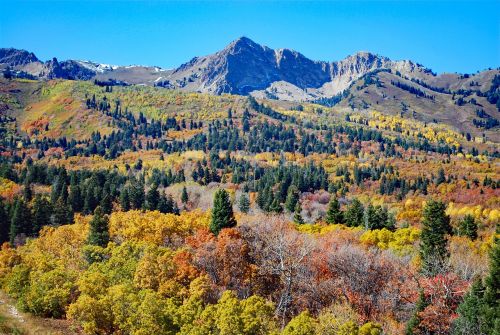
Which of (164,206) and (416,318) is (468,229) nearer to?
(416,318)

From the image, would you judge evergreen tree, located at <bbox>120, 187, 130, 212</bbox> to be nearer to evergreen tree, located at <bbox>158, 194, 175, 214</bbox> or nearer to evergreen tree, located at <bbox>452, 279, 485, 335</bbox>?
evergreen tree, located at <bbox>158, 194, 175, 214</bbox>

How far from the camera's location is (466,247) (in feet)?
290

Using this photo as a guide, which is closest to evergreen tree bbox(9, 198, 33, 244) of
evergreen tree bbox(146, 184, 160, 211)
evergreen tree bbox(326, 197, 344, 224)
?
evergreen tree bbox(146, 184, 160, 211)

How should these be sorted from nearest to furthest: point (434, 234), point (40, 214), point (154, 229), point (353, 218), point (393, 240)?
point (154, 229) < point (434, 234) < point (393, 240) < point (40, 214) < point (353, 218)

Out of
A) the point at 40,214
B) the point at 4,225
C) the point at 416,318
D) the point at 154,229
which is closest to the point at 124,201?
the point at 40,214

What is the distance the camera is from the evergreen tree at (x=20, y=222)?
340 ft

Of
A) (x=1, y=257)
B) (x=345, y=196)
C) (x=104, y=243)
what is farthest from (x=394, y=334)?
(x=345, y=196)

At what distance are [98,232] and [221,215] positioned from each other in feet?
68.0

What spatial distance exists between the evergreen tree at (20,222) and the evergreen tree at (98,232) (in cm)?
3381

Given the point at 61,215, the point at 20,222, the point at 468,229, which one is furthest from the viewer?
the point at 61,215

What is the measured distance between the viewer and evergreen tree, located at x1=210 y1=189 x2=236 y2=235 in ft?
266

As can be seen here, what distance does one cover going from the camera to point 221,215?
81750 mm

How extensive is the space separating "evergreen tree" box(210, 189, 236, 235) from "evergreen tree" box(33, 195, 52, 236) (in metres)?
50.2

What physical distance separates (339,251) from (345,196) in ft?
415
